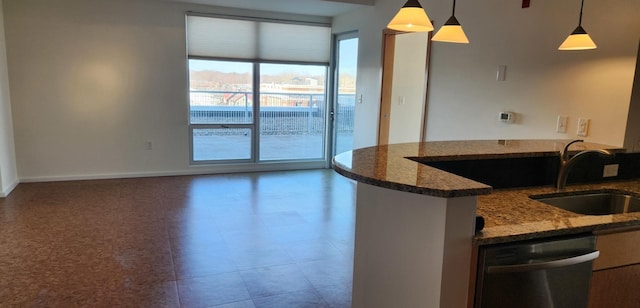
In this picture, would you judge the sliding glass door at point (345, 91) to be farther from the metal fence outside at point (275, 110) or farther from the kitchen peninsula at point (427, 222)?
the kitchen peninsula at point (427, 222)

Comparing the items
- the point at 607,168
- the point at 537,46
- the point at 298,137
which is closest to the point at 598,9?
the point at 537,46

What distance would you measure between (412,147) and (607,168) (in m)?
1.23

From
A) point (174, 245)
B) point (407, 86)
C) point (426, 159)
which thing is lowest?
point (174, 245)

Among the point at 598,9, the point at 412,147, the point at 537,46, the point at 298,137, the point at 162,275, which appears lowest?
the point at 162,275

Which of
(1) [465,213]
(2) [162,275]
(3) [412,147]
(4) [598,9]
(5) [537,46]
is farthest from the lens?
(5) [537,46]

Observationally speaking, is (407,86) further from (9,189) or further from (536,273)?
(9,189)

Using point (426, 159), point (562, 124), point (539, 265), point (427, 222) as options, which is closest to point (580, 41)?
point (562, 124)

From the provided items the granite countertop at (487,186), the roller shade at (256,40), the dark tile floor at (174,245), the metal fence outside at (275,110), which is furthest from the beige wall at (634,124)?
the roller shade at (256,40)

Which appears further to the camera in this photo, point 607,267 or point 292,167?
point 292,167

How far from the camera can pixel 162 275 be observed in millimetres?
2971

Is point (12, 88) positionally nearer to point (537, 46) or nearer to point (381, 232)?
point (381, 232)

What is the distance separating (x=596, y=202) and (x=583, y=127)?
826 mm

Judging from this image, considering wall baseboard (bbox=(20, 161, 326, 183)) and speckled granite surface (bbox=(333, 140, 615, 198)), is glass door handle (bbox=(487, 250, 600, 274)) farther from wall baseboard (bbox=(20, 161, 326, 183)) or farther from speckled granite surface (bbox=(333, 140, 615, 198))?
wall baseboard (bbox=(20, 161, 326, 183))

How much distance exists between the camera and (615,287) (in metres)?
1.77
